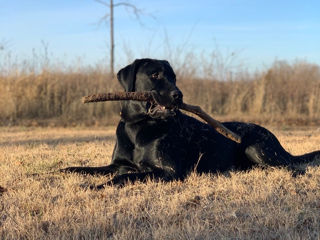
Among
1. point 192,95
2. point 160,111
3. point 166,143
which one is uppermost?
point 160,111

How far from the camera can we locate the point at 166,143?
4059 mm

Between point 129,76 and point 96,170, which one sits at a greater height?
point 129,76

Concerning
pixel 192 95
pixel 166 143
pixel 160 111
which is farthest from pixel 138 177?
pixel 192 95

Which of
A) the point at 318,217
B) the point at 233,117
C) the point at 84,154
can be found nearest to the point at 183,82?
the point at 233,117

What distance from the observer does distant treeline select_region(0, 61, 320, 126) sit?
12.2 m

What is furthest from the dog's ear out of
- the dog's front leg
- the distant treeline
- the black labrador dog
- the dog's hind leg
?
the distant treeline

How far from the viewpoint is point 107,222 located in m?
2.53

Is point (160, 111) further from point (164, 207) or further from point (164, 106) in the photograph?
point (164, 207)

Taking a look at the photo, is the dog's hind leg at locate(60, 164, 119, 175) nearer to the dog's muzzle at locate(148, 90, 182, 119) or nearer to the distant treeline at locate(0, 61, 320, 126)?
the dog's muzzle at locate(148, 90, 182, 119)

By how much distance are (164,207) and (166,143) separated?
3.96ft

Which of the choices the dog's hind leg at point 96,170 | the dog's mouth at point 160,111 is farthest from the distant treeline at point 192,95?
the dog's mouth at point 160,111

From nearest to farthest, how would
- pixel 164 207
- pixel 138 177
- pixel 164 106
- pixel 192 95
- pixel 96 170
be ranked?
pixel 164 207
pixel 138 177
pixel 164 106
pixel 96 170
pixel 192 95

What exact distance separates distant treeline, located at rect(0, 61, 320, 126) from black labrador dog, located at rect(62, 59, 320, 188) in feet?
24.7

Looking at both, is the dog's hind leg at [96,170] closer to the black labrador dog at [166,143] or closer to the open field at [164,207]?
the black labrador dog at [166,143]
